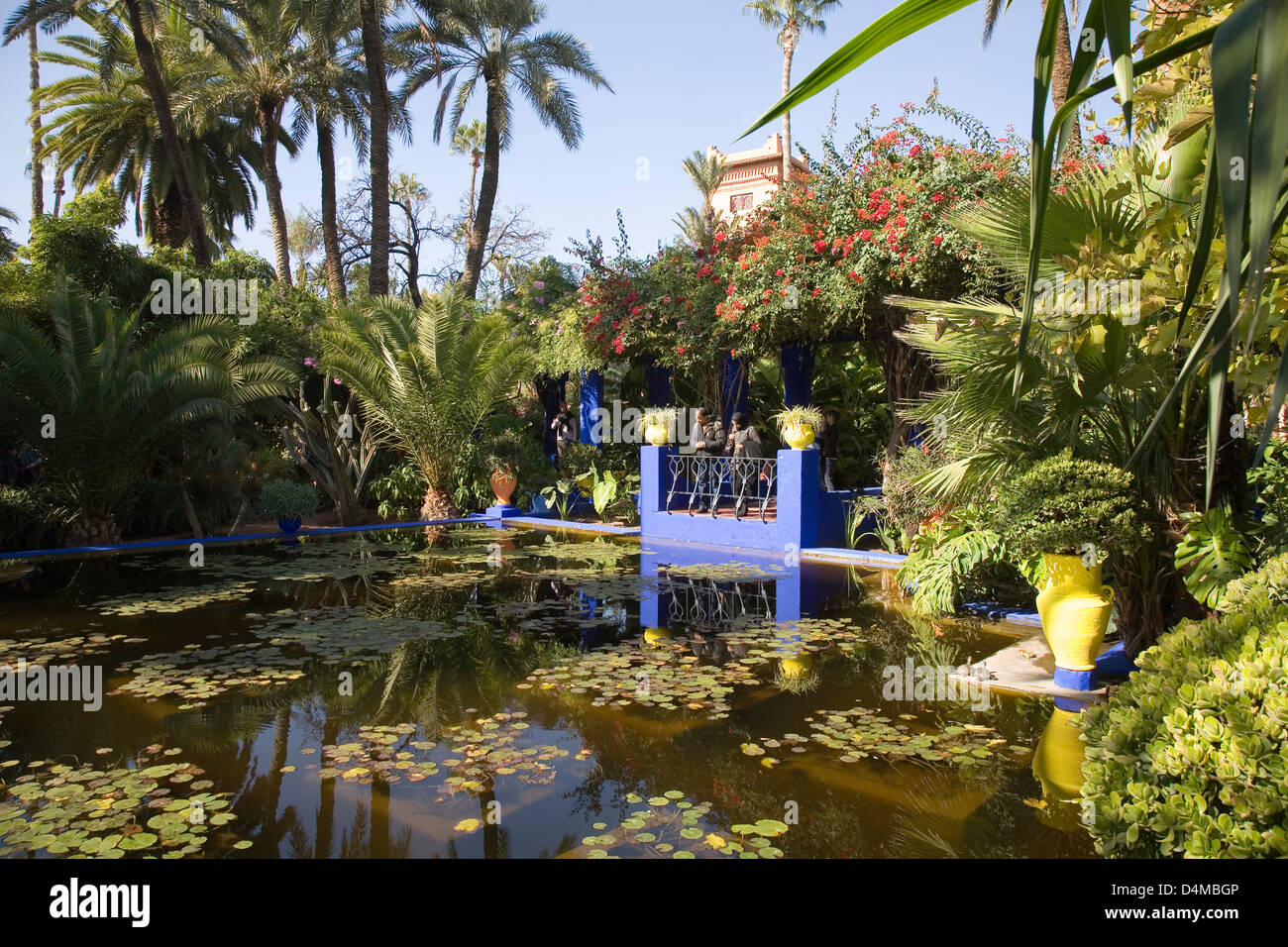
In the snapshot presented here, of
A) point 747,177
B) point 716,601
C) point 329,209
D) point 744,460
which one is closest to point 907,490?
point 744,460

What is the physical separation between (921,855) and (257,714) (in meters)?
4.02

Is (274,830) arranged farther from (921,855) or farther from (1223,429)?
(1223,429)

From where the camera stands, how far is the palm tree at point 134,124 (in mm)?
22250

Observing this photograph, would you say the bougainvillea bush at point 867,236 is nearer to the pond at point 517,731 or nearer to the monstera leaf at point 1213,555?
the pond at point 517,731

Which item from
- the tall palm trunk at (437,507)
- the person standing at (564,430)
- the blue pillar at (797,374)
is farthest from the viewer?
the person standing at (564,430)

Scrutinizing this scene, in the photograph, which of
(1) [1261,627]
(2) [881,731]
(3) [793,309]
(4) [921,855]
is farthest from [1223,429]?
(3) [793,309]

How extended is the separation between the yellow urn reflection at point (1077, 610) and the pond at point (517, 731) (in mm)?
502

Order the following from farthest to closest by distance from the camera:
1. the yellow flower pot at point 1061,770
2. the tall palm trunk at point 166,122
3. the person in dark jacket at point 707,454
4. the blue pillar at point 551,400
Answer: the blue pillar at point 551,400 < the tall palm trunk at point 166,122 < the person in dark jacket at point 707,454 < the yellow flower pot at point 1061,770

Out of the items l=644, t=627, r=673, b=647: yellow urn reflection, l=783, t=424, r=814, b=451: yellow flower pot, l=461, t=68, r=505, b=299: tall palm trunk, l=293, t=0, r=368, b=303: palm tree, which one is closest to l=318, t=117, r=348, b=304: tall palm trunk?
l=293, t=0, r=368, b=303: palm tree

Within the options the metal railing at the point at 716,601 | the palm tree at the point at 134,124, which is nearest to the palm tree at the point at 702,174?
the palm tree at the point at 134,124

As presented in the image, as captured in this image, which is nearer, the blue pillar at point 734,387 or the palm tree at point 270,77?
the blue pillar at point 734,387

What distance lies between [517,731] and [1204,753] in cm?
366

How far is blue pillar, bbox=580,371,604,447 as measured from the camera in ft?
62.2

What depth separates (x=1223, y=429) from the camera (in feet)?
17.0
